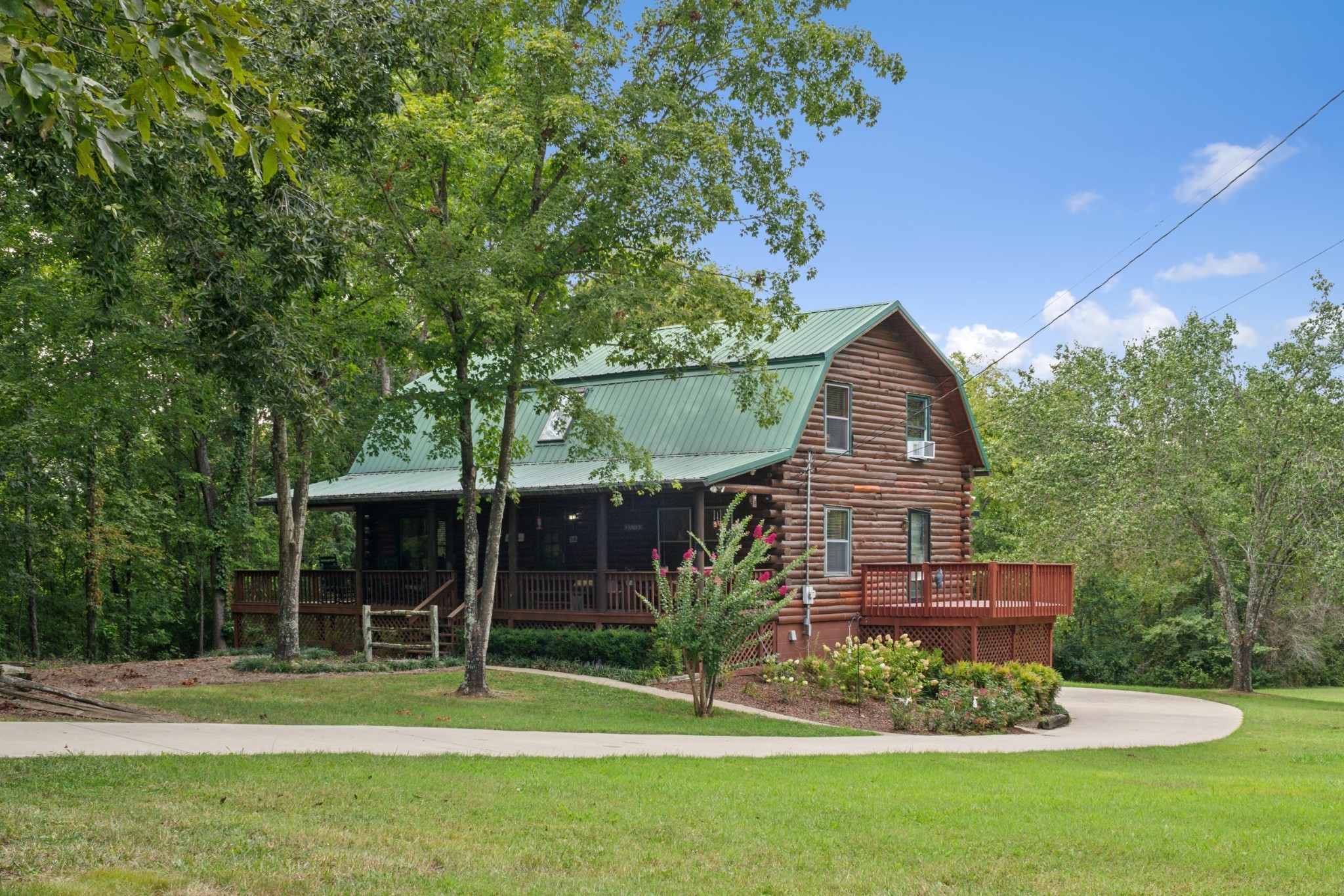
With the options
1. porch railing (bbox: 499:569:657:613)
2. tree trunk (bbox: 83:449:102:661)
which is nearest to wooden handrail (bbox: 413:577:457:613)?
porch railing (bbox: 499:569:657:613)

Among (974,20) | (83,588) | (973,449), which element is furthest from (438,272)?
(83,588)

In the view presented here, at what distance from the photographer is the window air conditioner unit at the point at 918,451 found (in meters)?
28.1

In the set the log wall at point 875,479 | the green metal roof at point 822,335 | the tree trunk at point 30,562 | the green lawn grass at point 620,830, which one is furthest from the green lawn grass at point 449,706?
the tree trunk at point 30,562

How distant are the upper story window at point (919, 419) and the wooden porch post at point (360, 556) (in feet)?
44.0

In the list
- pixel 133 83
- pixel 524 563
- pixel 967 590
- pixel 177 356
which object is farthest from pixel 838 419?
pixel 133 83

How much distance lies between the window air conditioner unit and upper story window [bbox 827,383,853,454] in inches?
91.8

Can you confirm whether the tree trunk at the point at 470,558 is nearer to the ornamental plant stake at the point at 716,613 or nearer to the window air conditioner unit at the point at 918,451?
the ornamental plant stake at the point at 716,613

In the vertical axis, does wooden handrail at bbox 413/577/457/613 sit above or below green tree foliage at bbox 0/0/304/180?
below

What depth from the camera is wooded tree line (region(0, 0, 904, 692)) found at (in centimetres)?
1204

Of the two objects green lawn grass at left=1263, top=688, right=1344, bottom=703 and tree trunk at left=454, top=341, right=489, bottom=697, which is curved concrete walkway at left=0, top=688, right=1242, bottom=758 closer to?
tree trunk at left=454, top=341, right=489, bottom=697

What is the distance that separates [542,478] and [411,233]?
7.71 meters

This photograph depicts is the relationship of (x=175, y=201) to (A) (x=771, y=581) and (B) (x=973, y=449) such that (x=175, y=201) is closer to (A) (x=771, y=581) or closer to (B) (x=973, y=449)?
(A) (x=771, y=581)

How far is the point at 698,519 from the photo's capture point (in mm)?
22906

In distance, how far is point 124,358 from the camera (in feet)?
67.1
